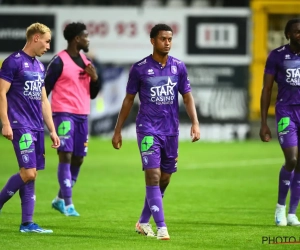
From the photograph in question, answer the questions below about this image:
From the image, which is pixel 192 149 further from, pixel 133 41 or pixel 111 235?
pixel 111 235

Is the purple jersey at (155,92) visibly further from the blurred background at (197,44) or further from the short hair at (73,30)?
the blurred background at (197,44)

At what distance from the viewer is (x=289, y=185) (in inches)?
468

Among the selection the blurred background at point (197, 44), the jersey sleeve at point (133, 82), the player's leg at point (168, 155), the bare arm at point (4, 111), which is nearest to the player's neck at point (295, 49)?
the player's leg at point (168, 155)

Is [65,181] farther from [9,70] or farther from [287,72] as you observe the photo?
[287,72]

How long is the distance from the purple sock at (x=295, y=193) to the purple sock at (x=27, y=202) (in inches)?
125

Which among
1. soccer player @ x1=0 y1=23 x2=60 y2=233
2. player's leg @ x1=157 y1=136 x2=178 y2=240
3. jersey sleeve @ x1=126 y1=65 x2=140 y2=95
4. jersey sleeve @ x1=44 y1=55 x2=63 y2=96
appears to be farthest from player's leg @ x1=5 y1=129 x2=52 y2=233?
jersey sleeve @ x1=44 y1=55 x2=63 y2=96

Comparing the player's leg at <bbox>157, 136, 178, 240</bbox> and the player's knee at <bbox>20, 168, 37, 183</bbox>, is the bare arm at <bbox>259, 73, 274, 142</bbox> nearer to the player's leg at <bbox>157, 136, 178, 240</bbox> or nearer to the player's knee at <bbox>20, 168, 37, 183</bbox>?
the player's leg at <bbox>157, 136, 178, 240</bbox>

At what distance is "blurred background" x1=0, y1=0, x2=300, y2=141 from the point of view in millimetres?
30422

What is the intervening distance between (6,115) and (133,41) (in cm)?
2049

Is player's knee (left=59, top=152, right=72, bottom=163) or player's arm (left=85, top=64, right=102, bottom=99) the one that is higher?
player's arm (left=85, top=64, right=102, bottom=99)

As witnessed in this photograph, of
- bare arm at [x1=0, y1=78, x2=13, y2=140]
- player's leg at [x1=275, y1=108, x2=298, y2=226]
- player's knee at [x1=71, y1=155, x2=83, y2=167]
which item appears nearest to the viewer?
bare arm at [x1=0, y1=78, x2=13, y2=140]

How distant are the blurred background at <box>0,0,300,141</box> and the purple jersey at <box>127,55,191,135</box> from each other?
64.8 ft

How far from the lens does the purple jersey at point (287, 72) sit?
11.6m

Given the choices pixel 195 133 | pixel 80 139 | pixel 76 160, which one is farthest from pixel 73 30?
pixel 195 133
